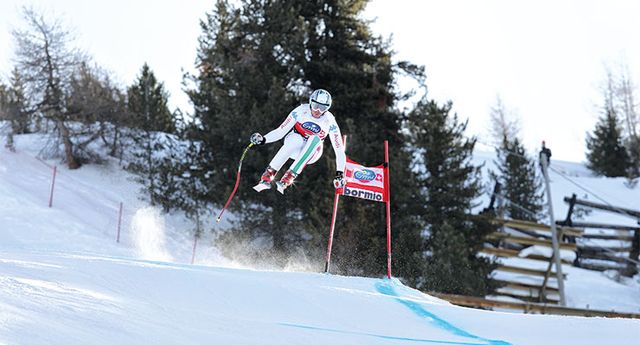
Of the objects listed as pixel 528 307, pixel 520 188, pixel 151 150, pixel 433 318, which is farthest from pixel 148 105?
pixel 433 318

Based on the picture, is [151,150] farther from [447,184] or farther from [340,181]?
[340,181]

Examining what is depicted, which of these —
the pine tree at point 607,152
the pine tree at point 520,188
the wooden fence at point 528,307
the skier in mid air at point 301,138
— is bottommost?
the wooden fence at point 528,307

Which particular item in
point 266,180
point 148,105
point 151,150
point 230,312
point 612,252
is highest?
point 148,105

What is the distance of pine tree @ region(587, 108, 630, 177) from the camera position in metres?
39.2

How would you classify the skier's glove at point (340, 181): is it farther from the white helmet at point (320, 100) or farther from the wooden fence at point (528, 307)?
the wooden fence at point (528, 307)

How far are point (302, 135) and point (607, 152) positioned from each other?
36022 millimetres

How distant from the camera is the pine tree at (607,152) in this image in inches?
1543

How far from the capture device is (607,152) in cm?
4016

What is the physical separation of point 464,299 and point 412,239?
4134 mm

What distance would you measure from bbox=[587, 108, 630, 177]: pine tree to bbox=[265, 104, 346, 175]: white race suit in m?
34.3

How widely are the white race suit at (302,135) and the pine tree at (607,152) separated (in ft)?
113

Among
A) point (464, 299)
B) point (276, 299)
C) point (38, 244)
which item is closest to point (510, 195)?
point (464, 299)

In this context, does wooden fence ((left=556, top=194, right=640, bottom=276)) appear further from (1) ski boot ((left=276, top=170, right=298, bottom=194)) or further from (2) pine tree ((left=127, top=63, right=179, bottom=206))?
(1) ski boot ((left=276, top=170, right=298, bottom=194))

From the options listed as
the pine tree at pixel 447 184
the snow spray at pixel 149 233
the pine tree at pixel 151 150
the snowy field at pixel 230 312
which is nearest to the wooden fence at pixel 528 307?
the pine tree at pixel 447 184
